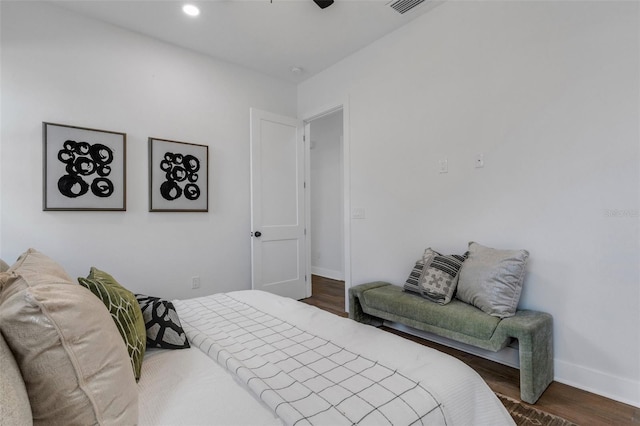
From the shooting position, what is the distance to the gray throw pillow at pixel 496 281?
198cm

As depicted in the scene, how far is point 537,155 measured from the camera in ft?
6.87

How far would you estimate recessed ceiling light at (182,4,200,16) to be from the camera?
8.25 feet

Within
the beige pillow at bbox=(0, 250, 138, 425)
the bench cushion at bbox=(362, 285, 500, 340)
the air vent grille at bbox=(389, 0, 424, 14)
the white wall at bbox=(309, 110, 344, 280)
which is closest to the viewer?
the beige pillow at bbox=(0, 250, 138, 425)

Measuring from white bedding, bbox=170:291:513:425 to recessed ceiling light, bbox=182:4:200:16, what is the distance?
248cm

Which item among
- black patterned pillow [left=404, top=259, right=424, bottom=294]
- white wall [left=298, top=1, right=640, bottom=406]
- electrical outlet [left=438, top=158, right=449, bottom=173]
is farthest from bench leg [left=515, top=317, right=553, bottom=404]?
A: electrical outlet [left=438, top=158, right=449, bottom=173]

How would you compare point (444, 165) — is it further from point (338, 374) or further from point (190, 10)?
point (190, 10)

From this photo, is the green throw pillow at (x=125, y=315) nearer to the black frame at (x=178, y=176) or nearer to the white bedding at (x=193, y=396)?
the white bedding at (x=193, y=396)

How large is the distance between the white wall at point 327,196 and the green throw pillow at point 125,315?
4.15m

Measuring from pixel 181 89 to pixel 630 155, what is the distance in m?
3.64

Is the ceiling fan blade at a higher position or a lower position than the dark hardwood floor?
higher

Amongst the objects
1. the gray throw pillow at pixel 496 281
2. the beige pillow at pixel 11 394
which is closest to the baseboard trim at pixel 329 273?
the gray throw pillow at pixel 496 281

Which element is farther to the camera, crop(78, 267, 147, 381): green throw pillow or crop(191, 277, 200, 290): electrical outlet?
crop(191, 277, 200, 290): electrical outlet

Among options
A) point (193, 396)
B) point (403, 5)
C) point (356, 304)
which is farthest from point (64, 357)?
point (403, 5)

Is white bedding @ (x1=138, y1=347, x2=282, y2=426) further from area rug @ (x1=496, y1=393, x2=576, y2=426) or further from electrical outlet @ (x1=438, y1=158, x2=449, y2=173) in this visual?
electrical outlet @ (x1=438, y1=158, x2=449, y2=173)
